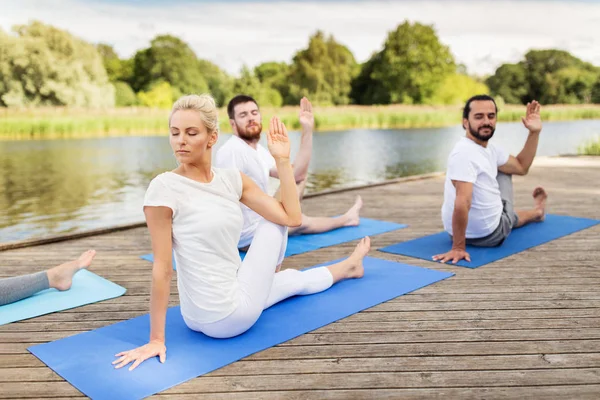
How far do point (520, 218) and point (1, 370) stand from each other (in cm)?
329

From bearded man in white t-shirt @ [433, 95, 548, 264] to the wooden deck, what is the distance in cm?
24

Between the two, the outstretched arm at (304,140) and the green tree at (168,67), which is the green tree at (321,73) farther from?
the outstretched arm at (304,140)

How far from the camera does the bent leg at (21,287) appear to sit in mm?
2549

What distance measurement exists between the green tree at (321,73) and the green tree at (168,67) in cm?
595

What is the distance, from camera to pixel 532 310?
95.8 inches

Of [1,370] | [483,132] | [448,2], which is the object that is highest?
[448,2]

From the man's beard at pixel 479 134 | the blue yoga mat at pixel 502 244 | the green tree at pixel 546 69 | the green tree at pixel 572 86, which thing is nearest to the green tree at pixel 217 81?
the green tree at pixel 546 69

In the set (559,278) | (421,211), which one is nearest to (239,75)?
(421,211)

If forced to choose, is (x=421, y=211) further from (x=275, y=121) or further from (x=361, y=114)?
(x=361, y=114)

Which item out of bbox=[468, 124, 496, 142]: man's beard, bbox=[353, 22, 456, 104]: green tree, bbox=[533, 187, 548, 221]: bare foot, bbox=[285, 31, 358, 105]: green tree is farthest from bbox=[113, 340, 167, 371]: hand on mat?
bbox=[353, 22, 456, 104]: green tree

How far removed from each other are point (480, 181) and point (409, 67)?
34069 millimetres

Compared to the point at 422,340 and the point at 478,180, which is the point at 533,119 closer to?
the point at 478,180

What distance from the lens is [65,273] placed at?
273cm

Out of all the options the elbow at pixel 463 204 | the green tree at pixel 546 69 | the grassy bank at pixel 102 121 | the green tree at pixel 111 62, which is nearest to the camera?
the elbow at pixel 463 204
